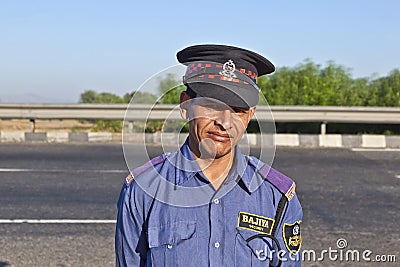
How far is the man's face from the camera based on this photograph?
213cm

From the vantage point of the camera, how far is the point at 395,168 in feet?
34.2

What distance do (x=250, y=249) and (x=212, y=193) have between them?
0.23m

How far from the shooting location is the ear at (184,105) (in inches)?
85.6

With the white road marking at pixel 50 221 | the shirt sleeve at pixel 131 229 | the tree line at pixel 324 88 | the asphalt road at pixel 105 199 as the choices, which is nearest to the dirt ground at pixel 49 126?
the tree line at pixel 324 88

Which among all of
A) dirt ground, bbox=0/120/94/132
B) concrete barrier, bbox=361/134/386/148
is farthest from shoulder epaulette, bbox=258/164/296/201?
dirt ground, bbox=0/120/94/132

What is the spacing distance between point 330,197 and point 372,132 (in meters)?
6.57

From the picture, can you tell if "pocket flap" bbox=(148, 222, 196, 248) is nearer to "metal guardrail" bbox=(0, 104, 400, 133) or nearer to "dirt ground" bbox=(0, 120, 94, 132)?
"metal guardrail" bbox=(0, 104, 400, 133)

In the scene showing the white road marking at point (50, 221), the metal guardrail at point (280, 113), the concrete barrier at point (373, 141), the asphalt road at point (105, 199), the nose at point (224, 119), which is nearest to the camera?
the nose at point (224, 119)

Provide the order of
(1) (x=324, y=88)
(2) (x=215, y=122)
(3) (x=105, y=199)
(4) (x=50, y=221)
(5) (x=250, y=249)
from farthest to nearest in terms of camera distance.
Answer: (1) (x=324, y=88)
(3) (x=105, y=199)
(4) (x=50, y=221)
(5) (x=250, y=249)
(2) (x=215, y=122)

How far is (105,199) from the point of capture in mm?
7727

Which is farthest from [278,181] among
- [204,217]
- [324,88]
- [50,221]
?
[324,88]

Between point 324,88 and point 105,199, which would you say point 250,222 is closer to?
point 105,199

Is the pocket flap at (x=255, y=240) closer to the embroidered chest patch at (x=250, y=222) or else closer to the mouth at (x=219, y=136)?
the embroidered chest patch at (x=250, y=222)

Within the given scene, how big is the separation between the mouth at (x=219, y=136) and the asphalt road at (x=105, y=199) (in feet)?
0.82
